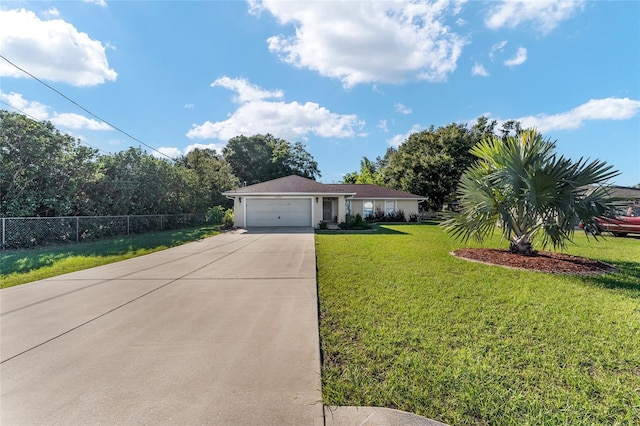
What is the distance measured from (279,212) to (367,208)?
27.5 ft

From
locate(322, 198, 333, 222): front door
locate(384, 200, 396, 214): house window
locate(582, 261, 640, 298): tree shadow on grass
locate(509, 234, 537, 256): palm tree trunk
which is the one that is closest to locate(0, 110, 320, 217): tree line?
locate(322, 198, 333, 222): front door

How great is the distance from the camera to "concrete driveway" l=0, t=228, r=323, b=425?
210 centimetres

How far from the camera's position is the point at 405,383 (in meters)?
2.38

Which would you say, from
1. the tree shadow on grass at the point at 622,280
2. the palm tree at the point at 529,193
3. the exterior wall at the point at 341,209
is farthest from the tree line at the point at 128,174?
the exterior wall at the point at 341,209

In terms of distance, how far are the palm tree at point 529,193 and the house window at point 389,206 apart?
1525 cm

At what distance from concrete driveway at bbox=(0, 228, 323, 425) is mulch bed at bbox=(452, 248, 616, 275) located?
17.4ft

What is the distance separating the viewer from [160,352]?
295 centimetres

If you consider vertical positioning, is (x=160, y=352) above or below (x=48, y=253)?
below

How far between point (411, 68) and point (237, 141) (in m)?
30.9

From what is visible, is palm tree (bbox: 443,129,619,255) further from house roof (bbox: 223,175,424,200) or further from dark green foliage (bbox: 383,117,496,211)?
dark green foliage (bbox: 383,117,496,211)

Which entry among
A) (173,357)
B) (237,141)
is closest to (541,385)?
(173,357)

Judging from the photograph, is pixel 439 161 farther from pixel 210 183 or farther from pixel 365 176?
pixel 210 183

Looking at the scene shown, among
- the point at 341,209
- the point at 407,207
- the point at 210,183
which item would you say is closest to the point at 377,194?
the point at 407,207

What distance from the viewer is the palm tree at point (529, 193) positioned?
251 inches
